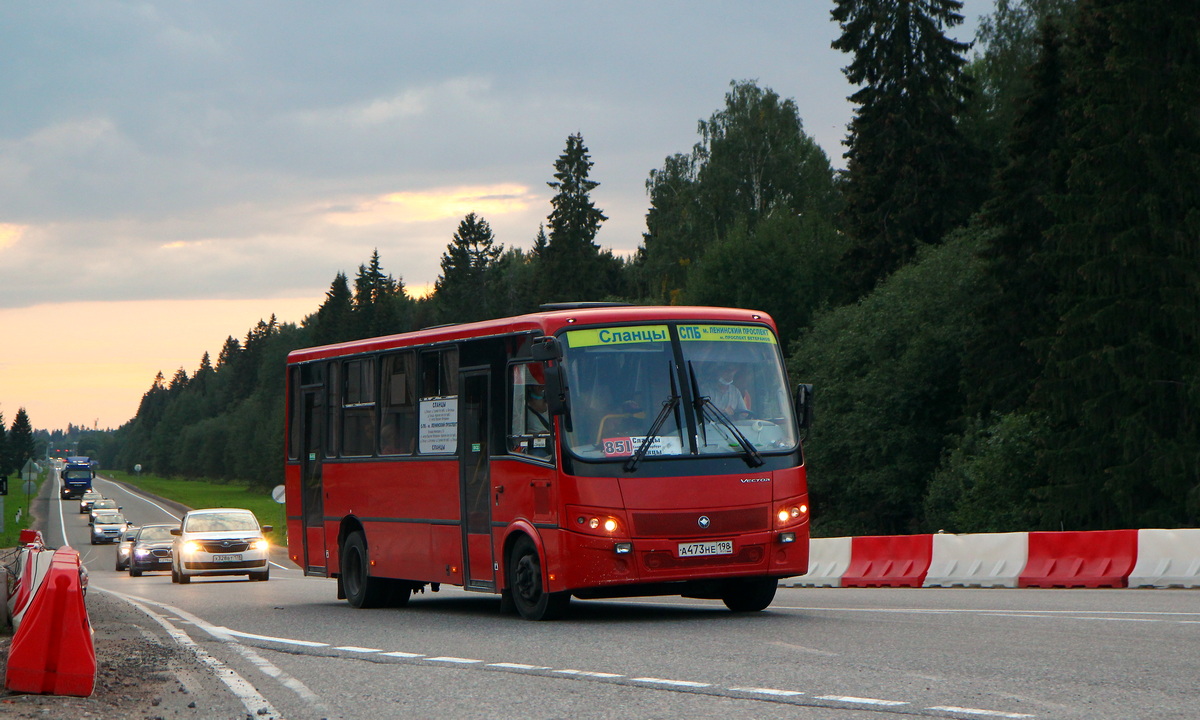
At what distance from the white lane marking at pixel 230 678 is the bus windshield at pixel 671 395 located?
11.7ft

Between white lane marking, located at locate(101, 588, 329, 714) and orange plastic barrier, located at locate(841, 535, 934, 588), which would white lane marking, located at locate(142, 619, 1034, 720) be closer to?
white lane marking, located at locate(101, 588, 329, 714)

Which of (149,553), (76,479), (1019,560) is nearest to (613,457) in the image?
(1019,560)

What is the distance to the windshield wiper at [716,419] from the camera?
45.7ft

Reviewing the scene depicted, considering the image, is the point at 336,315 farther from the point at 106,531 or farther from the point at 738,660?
the point at 738,660

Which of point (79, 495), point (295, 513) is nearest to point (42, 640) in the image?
point (295, 513)

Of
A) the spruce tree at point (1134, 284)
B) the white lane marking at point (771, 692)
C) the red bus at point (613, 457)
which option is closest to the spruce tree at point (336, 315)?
the spruce tree at point (1134, 284)

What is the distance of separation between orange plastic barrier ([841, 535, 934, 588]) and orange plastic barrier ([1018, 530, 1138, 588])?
219cm

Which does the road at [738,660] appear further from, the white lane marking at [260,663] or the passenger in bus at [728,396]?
the passenger in bus at [728,396]

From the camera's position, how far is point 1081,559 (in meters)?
19.2

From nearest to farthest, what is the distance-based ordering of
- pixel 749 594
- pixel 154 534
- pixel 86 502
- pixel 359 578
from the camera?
pixel 749 594 < pixel 359 578 < pixel 154 534 < pixel 86 502

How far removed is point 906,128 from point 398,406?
38.1 meters

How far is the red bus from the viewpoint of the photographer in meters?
13.6

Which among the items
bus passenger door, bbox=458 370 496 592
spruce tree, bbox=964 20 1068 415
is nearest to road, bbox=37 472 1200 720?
bus passenger door, bbox=458 370 496 592

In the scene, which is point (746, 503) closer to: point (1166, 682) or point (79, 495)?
point (1166, 682)
